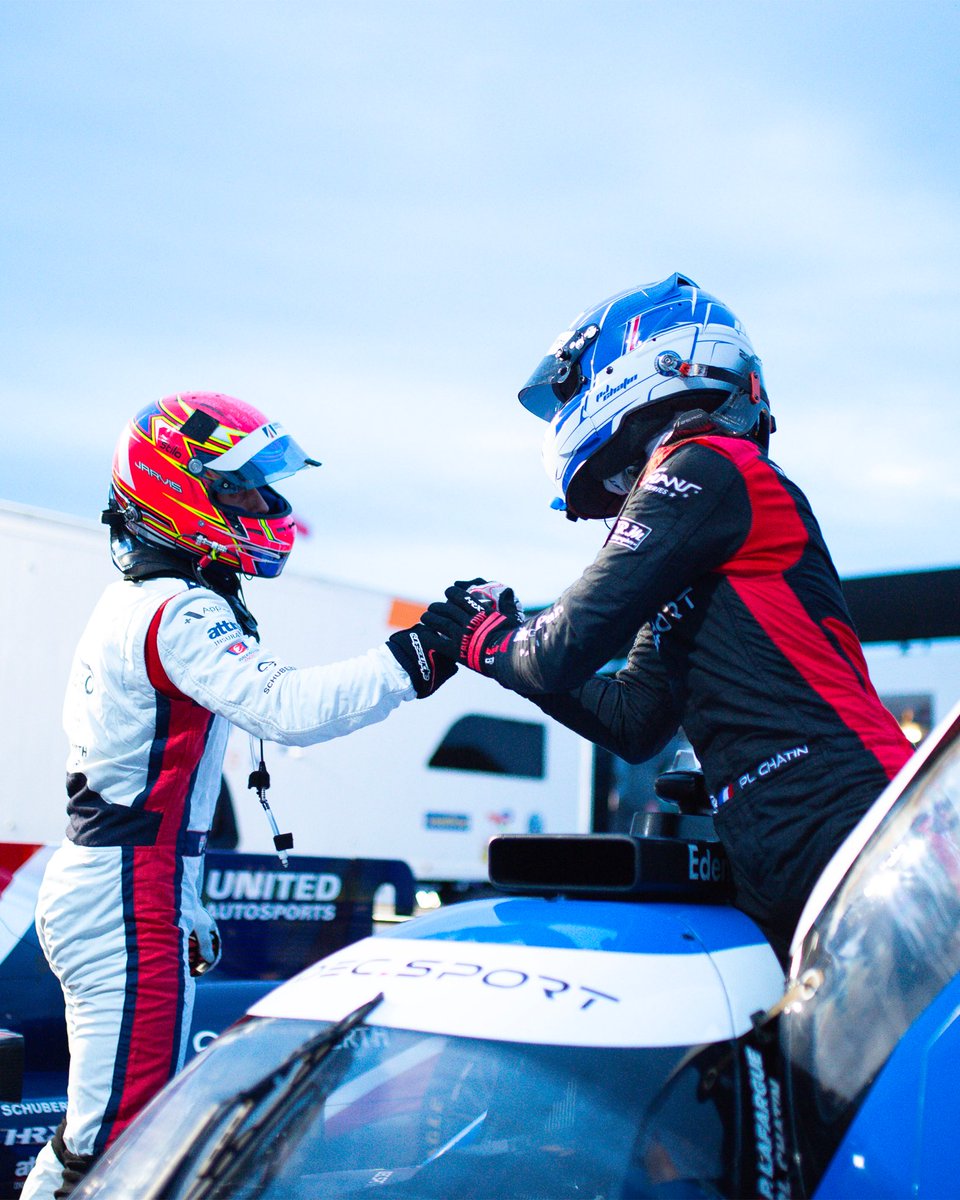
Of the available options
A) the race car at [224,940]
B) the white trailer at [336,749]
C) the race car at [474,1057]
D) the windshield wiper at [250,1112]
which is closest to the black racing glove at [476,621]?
the race car at [474,1057]

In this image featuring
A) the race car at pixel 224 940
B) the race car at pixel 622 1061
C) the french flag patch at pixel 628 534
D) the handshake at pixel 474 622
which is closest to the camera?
the race car at pixel 622 1061

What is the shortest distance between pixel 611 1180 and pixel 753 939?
0.43 meters

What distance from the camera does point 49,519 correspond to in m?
6.28

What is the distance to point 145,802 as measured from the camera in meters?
3.06

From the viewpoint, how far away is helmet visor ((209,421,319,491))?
3.40 metres

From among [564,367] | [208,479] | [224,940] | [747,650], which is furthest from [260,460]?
[224,940]

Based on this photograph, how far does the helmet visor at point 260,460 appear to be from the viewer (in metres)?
3.40

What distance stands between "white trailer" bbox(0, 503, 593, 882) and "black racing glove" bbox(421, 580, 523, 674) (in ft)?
12.9

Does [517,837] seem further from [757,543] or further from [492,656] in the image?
[757,543]

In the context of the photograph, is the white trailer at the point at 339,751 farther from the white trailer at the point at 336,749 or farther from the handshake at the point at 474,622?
the handshake at the point at 474,622

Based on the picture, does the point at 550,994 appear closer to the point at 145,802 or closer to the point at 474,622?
the point at 474,622

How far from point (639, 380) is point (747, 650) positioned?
2.35ft

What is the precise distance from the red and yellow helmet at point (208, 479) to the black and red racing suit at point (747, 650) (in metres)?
1.36

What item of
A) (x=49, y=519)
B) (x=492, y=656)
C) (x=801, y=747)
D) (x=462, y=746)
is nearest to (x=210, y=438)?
(x=492, y=656)
